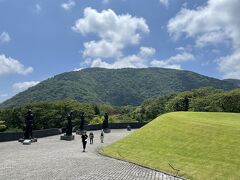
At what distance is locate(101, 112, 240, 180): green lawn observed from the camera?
2411 centimetres

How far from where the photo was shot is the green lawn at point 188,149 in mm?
24109

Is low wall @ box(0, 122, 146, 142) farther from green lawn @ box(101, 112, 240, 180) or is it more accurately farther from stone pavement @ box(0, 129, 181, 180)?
green lawn @ box(101, 112, 240, 180)

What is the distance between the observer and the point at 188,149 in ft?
97.7

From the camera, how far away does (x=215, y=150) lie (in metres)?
27.7

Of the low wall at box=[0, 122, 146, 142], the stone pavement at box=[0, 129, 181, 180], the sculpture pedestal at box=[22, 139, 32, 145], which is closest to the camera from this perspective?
the stone pavement at box=[0, 129, 181, 180]

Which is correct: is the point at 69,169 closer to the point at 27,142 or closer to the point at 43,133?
the point at 27,142

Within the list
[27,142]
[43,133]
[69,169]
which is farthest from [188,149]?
[43,133]

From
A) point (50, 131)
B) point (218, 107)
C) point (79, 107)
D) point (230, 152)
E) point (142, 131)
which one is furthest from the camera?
point (79, 107)

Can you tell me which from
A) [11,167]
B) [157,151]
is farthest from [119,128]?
[11,167]

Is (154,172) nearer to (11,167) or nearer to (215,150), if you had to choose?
(215,150)

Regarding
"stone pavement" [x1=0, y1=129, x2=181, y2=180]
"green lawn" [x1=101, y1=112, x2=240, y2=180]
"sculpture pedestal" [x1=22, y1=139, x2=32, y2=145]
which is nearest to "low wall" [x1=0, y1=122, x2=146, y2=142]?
"sculpture pedestal" [x1=22, y1=139, x2=32, y2=145]

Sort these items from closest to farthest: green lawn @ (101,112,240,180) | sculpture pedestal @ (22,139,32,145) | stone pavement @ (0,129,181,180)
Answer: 1. stone pavement @ (0,129,181,180)
2. green lawn @ (101,112,240,180)
3. sculpture pedestal @ (22,139,32,145)

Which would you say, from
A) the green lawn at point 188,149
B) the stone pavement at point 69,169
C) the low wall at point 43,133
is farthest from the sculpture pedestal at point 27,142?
the green lawn at point 188,149

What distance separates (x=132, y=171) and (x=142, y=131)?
17311mm
